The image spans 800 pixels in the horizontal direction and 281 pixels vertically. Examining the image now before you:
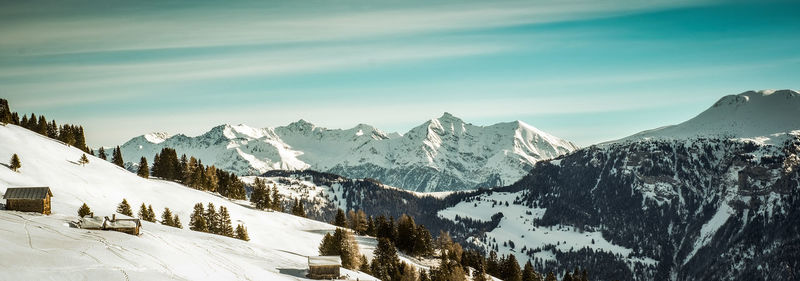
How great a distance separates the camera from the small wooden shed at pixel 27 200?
246 feet

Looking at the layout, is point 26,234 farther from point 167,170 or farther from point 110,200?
point 167,170

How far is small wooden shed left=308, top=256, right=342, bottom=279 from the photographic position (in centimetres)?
7575

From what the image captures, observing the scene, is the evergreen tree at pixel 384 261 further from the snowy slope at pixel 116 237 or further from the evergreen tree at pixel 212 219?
the evergreen tree at pixel 212 219

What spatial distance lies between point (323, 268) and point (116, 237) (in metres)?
23.4

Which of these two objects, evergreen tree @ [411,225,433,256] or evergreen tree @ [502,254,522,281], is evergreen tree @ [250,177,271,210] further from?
evergreen tree @ [502,254,522,281]

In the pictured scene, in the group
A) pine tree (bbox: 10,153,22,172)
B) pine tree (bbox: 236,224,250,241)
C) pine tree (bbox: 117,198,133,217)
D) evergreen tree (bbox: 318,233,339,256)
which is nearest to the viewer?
pine tree (bbox: 117,198,133,217)

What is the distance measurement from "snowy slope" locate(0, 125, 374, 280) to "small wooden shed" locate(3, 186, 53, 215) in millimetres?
2171

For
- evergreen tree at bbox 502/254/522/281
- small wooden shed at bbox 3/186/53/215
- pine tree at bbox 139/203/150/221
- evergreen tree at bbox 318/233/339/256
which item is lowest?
evergreen tree at bbox 502/254/522/281

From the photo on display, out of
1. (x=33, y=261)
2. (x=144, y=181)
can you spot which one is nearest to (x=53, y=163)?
(x=144, y=181)

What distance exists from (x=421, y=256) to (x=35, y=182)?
72227mm

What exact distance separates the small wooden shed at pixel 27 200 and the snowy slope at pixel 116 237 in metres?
2.17

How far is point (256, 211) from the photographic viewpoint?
14562 centimetres

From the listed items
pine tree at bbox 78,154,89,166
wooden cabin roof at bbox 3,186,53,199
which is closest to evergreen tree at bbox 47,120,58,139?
pine tree at bbox 78,154,89,166

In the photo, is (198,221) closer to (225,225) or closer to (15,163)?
(225,225)
